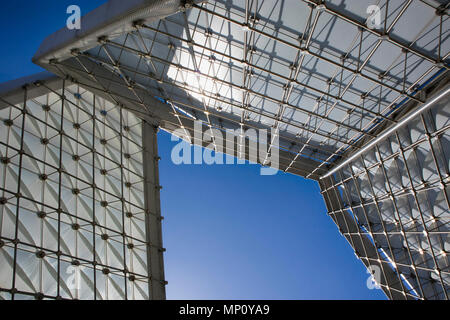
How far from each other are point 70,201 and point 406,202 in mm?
22624

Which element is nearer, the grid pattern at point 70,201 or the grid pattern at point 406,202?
the grid pattern at point 70,201

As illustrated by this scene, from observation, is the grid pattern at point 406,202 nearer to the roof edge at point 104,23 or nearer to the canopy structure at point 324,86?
the canopy structure at point 324,86

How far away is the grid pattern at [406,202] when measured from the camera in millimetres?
23406

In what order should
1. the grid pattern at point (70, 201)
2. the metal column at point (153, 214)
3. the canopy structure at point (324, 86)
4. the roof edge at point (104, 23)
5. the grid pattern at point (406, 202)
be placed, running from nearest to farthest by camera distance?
1. the roof edge at point (104, 23)
2. the grid pattern at point (70, 201)
3. the canopy structure at point (324, 86)
4. the metal column at point (153, 214)
5. the grid pattern at point (406, 202)

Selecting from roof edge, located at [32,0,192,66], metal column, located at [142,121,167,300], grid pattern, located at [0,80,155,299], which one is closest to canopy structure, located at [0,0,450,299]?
roof edge, located at [32,0,192,66]

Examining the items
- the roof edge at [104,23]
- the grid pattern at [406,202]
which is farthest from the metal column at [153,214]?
the grid pattern at [406,202]

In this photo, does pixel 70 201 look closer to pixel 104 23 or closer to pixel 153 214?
pixel 153 214

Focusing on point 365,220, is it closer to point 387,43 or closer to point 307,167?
point 307,167

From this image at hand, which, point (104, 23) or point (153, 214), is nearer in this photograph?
point (104, 23)

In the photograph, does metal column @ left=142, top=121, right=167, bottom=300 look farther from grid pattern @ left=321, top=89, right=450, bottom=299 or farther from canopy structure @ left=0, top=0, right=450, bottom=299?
grid pattern @ left=321, top=89, right=450, bottom=299

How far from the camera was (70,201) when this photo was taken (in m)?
18.7

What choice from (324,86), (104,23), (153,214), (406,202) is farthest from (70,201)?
(406,202)

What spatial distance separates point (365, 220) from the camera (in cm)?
3119

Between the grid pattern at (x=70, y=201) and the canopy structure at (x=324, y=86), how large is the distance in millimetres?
1726
